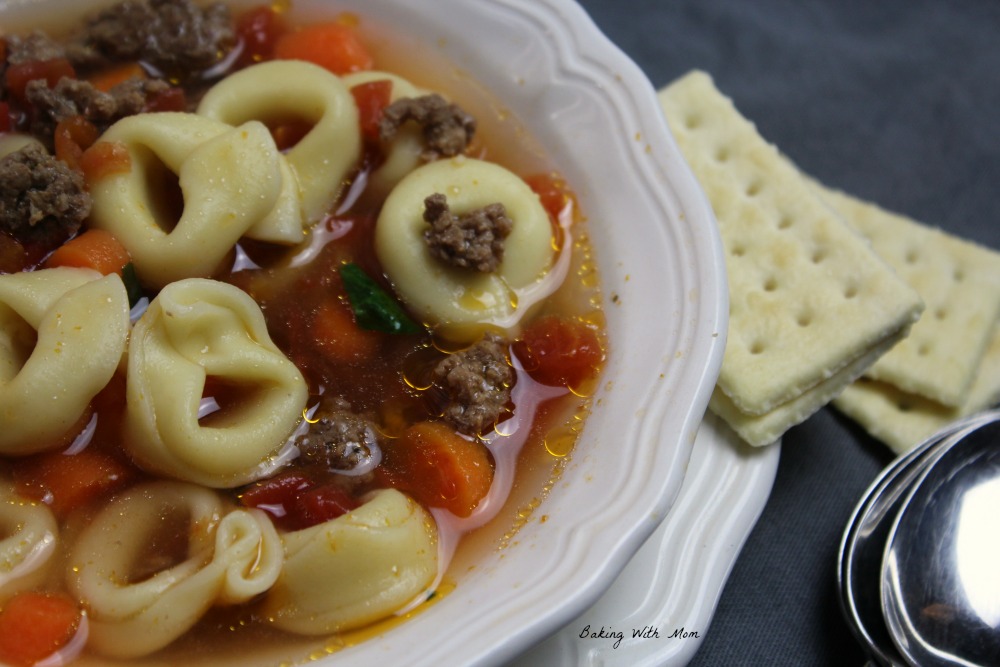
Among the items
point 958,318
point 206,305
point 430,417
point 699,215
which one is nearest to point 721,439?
point 699,215

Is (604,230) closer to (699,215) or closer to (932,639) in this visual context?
(699,215)

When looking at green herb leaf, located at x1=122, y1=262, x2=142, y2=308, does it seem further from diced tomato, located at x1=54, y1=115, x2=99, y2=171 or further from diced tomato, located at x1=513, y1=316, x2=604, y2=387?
diced tomato, located at x1=513, y1=316, x2=604, y2=387

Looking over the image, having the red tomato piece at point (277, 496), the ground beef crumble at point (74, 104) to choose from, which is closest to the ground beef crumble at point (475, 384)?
the red tomato piece at point (277, 496)

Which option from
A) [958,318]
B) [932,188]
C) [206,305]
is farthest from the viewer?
[932,188]

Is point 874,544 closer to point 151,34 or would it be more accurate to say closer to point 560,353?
point 560,353

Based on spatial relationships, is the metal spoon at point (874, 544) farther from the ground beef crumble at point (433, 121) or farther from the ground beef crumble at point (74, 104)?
the ground beef crumble at point (74, 104)

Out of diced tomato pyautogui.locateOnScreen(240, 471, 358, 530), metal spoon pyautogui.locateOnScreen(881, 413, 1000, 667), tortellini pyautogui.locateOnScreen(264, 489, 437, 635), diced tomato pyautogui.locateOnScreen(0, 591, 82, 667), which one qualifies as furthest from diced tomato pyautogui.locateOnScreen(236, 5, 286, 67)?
metal spoon pyautogui.locateOnScreen(881, 413, 1000, 667)

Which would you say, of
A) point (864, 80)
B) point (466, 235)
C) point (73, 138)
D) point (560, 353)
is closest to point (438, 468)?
point (560, 353)
